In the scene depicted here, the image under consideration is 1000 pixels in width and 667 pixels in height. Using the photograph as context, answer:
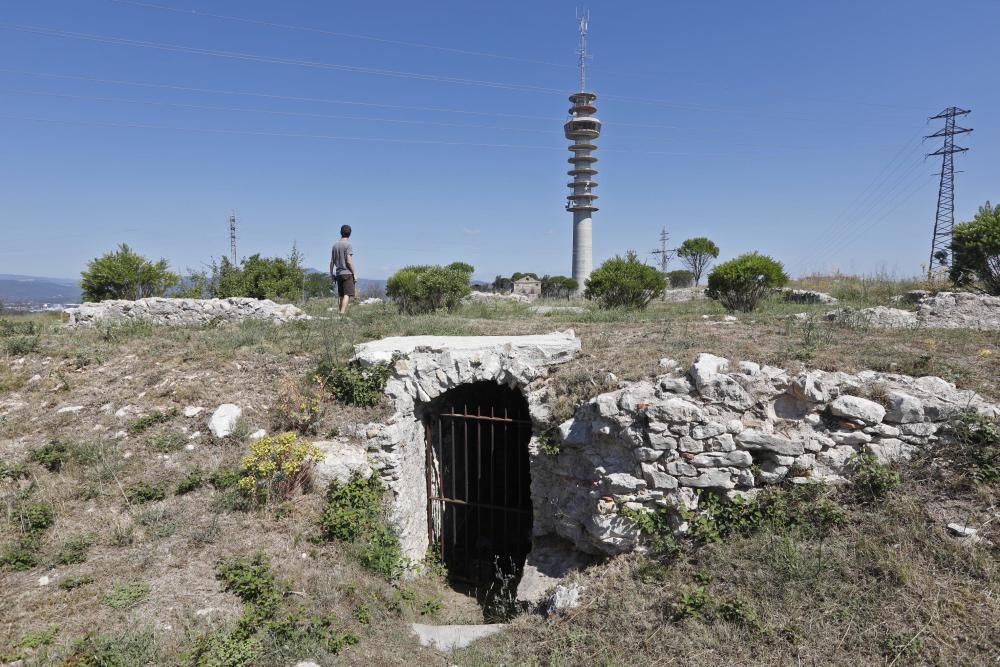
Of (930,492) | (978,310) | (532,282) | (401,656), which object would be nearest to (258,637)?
(401,656)

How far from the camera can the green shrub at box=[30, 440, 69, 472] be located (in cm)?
591

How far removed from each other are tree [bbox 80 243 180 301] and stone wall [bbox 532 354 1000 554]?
15.0 metres

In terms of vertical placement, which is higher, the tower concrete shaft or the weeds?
the tower concrete shaft

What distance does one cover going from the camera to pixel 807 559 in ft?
14.2

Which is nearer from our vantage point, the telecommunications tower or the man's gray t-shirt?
the man's gray t-shirt

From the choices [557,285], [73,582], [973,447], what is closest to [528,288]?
[557,285]

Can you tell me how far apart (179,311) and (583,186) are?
2619 cm

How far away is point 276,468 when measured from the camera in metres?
5.74

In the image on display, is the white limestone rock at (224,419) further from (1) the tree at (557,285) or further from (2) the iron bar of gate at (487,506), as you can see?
(1) the tree at (557,285)

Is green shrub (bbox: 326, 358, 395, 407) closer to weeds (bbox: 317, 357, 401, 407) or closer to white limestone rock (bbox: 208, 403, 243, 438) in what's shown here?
weeds (bbox: 317, 357, 401, 407)

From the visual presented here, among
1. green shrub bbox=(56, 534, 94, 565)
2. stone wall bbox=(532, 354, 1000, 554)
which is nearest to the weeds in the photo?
stone wall bbox=(532, 354, 1000, 554)

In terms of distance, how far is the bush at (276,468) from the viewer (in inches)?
221

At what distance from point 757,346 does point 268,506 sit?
636cm

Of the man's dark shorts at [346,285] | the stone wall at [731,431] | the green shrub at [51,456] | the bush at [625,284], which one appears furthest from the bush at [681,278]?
the green shrub at [51,456]
